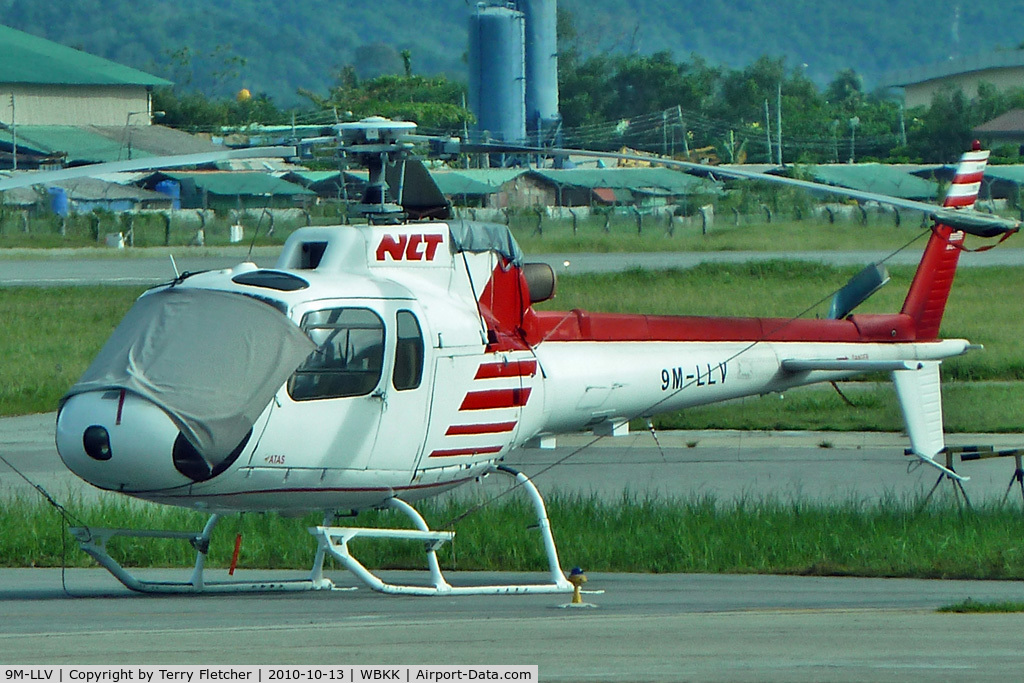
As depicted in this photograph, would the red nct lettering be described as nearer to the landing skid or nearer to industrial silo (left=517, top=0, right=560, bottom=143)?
the landing skid

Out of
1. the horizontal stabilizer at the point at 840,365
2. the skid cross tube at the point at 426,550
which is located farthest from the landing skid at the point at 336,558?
the horizontal stabilizer at the point at 840,365

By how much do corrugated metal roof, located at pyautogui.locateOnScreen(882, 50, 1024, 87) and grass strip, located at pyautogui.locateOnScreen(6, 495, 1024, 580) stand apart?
12488 cm

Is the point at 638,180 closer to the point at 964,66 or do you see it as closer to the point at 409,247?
the point at 964,66

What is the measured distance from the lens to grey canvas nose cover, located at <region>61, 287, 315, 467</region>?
326 inches

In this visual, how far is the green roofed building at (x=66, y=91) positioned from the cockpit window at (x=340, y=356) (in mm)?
97614

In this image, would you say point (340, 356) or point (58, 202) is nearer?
point (340, 356)

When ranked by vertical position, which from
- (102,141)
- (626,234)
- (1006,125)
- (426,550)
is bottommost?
(626,234)

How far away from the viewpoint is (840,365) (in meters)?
12.8

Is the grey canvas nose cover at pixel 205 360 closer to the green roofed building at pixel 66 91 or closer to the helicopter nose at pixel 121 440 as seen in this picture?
the helicopter nose at pixel 121 440

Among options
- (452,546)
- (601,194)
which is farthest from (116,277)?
(601,194)

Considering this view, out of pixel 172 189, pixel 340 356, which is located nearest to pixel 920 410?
pixel 340 356

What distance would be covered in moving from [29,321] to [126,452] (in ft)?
79.0

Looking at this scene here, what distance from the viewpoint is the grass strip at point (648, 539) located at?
10.6 m
